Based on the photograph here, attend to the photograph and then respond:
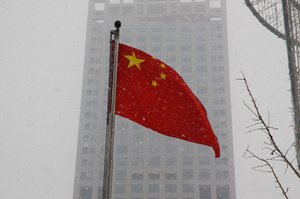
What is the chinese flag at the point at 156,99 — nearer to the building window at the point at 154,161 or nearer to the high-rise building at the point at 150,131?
the high-rise building at the point at 150,131

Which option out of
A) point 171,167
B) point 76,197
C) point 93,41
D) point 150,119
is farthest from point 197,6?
point 150,119

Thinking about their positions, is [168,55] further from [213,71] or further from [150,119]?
[150,119]

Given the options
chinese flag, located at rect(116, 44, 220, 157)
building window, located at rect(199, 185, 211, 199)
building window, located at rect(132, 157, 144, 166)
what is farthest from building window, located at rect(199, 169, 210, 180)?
chinese flag, located at rect(116, 44, 220, 157)

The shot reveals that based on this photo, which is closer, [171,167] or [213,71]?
[171,167]

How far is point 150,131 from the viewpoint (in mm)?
117125

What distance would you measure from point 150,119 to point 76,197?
109 meters

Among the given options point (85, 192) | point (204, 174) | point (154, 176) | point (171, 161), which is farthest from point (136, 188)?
point (204, 174)

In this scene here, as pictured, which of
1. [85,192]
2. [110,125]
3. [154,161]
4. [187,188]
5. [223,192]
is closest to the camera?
[110,125]

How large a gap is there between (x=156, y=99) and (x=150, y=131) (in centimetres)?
11109

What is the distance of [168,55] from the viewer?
433 feet

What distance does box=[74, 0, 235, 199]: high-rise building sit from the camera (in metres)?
110

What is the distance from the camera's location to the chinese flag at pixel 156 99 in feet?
20.4

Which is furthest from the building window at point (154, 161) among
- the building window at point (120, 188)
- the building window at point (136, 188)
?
the building window at point (120, 188)

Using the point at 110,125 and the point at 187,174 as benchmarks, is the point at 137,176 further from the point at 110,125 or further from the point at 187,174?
the point at 110,125
